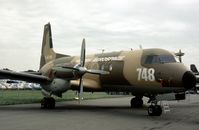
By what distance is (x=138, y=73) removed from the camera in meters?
16.5

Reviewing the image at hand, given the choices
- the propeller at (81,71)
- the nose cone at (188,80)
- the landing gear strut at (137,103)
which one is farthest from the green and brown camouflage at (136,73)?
the landing gear strut at (137,103)

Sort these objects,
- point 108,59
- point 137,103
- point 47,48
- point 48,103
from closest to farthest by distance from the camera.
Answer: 1. point 48,103
2. point 108,59
3. point 137,103
4. point 47,48

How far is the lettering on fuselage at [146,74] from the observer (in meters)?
15.7

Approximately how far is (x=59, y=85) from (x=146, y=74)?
4.91 meters

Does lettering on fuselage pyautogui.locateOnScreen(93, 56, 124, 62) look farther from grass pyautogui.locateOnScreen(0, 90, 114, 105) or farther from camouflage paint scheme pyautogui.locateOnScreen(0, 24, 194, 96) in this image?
grass pyautogui.locateOnScreen(0, 90, 114, 105)

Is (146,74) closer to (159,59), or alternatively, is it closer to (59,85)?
(159,59)

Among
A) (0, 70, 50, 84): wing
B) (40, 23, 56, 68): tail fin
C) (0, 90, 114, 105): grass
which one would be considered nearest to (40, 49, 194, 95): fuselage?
(0, 70, 50, 84): wing

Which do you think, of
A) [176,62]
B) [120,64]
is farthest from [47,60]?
[176,62]

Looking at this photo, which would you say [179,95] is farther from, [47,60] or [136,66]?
[47,60]

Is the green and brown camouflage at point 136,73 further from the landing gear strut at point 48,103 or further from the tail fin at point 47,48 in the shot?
the tail fin at point 47,48

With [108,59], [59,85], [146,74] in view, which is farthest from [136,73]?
[59,85]

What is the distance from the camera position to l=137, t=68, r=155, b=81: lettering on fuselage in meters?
15.7

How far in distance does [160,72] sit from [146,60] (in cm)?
145

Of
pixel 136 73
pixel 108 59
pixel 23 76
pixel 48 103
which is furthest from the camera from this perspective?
pixel 108 59
